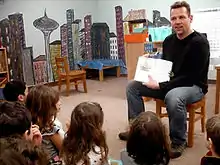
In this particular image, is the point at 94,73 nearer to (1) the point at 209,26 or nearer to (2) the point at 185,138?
(1) the point at 209,26

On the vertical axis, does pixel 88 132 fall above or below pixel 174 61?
below

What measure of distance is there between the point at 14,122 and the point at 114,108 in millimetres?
2854

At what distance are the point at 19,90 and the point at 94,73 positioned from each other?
473 centimetres

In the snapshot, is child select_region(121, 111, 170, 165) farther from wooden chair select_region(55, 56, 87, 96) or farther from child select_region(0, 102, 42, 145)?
wooden chair select_region(55, 56, 87, 96)

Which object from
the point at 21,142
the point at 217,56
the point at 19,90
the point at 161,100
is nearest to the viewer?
the point at 21,142

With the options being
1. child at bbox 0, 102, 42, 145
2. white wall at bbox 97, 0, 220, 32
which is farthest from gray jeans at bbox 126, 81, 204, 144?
white wall at bbox 97, 0, 220, 32

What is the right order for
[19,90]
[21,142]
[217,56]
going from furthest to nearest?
[217,56] → [19,90] → [21,142]

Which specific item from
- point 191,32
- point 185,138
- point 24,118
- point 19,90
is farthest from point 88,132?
point 191,32

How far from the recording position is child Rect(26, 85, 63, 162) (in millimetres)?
1855

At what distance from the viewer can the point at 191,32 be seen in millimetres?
2701

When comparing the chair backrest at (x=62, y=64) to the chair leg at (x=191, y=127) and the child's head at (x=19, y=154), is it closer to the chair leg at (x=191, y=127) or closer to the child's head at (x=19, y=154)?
the chair leg at (x=191, y=127)

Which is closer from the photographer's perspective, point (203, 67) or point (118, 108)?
point (203, 67)

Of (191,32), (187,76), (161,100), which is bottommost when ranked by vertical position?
(161,100)

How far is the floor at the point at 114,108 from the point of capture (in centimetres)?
267
